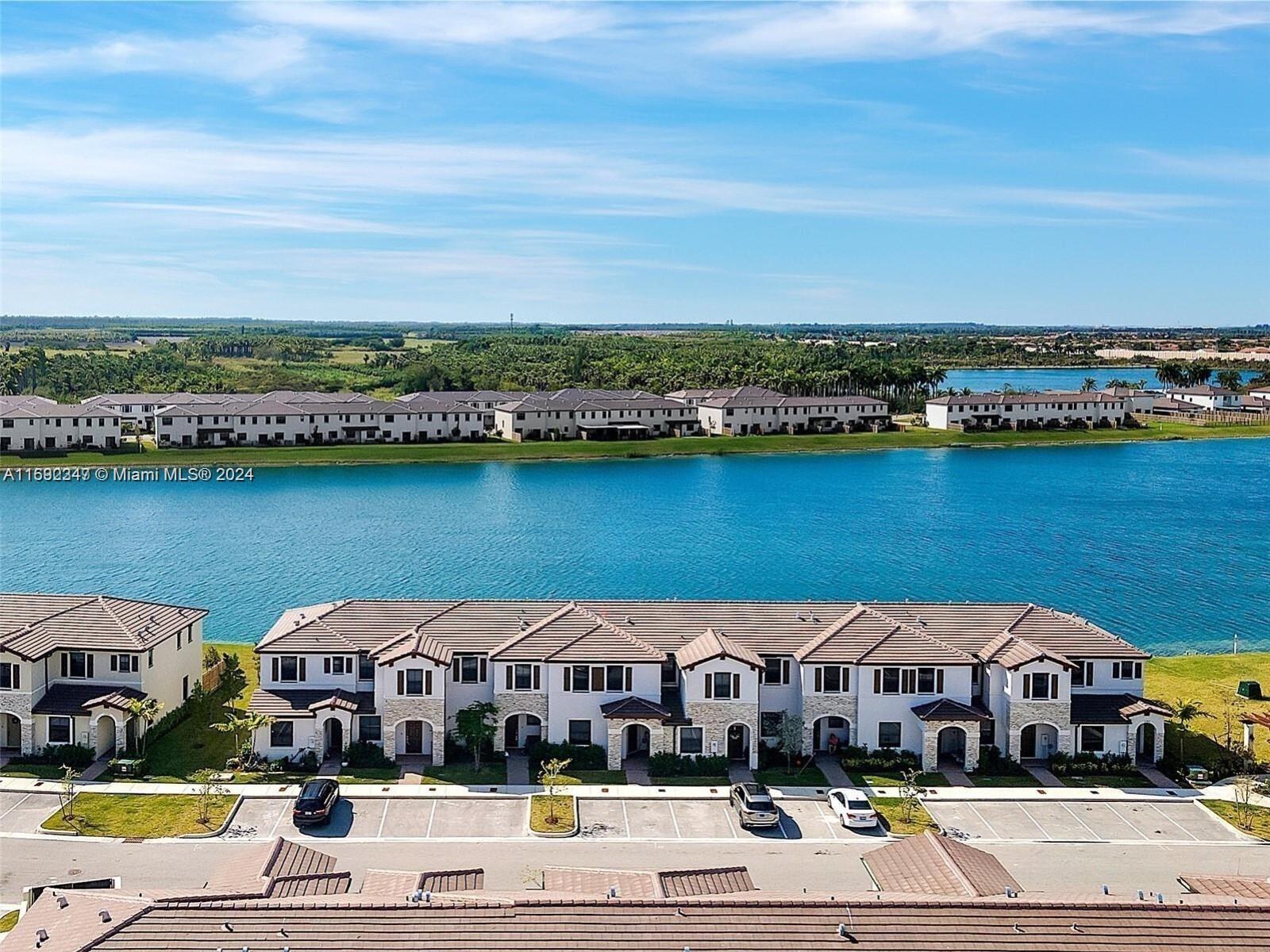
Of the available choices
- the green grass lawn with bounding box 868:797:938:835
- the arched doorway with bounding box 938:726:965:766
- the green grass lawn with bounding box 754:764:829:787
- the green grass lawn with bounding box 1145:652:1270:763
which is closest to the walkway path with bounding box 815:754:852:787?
the green grass lawn with bounding box 754:764:829:787

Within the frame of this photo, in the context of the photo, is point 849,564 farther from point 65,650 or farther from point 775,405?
point 775,405

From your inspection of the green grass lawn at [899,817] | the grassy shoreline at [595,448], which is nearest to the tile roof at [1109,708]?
the green grass lawn at [899,817]

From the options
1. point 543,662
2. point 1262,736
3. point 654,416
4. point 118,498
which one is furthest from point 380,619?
point 654,416

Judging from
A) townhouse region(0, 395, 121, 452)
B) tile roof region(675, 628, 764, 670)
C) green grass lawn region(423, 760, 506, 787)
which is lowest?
green grass lawn region(423, 760, 506, 787)

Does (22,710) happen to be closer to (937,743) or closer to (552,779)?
(552,779)

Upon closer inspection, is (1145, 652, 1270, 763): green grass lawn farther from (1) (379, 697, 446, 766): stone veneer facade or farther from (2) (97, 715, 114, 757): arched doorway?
(2) (97, 715, 114, 757): arched doorway
